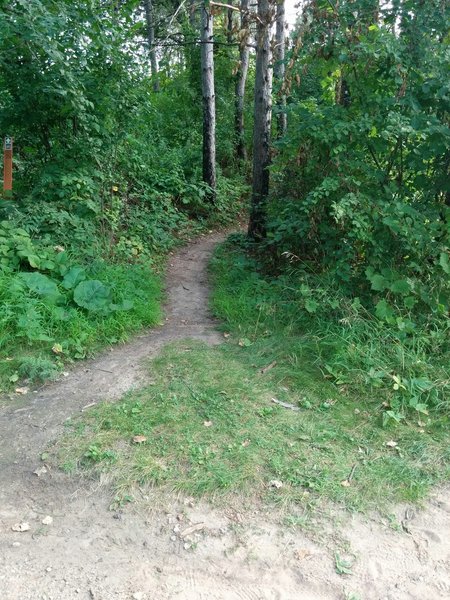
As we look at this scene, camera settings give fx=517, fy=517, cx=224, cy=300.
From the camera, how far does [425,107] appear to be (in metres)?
5.22

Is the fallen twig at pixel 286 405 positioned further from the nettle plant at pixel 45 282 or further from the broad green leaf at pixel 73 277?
the broad green leaf at pixel 73 277

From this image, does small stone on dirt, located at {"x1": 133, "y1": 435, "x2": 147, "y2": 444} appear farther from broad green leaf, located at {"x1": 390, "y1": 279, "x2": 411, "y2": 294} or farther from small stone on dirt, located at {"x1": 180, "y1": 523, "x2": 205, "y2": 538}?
broad green leaf, located at {"x1": 390, "y1": 279, "x2": 411, "y2": 294}

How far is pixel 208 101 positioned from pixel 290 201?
16.0ft

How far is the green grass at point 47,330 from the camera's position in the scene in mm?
4617

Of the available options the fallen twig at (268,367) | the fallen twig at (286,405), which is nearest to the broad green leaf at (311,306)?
the fallen twig at (268,367)

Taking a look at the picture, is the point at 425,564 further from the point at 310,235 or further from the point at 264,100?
the point at 264,100

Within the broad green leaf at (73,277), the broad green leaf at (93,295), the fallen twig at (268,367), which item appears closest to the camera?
the fallen twig at (268,367)

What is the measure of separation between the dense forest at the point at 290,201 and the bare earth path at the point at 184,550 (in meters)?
1.21

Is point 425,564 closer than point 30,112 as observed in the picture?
Yes

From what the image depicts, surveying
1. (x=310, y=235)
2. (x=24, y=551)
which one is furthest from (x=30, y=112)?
(x=24, y=551)

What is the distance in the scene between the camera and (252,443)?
385 cm

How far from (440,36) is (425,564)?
16.0ft

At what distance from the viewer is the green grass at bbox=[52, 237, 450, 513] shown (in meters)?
3.47

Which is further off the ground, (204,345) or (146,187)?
(146,187)
